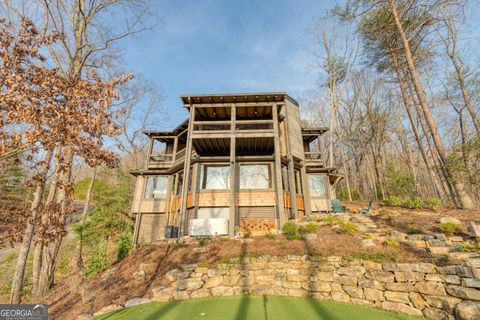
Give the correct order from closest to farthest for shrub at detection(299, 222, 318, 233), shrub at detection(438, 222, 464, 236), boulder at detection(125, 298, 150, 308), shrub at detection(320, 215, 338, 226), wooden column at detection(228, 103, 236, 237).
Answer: boulder at detection(125, 298, 150, 308) → shrub at detection(438, 222, 464, 236) → shrub at detection(299, 222, 318, 233) → shrub at detection(320, 215, 338, 226) → wooden column at detection(228, 103, 236, 237)

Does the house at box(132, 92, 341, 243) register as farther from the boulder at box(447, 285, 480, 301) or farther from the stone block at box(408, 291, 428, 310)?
the boulder at box(447, 285, 480, 301)

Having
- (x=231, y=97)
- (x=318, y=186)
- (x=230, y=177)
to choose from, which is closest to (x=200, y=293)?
(x=230, y=177)

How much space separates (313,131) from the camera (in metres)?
15.9

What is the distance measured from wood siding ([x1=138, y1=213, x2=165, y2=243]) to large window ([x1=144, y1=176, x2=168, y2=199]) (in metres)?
1.39

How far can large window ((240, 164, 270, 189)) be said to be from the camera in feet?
41.1

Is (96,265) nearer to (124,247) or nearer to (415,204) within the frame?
(124,247)

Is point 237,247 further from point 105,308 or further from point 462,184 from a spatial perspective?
point 462,184

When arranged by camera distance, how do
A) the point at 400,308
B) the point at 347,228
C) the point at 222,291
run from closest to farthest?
1. the point at 400,308
2. the point at 222,291
3. the point at 347,228

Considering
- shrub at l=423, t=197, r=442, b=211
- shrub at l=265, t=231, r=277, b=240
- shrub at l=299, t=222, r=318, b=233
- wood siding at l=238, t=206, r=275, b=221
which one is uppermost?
shrub at l=423, t=197, r=442, b=211

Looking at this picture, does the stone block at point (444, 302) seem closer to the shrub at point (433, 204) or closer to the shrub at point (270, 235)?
the shrub at point (270, 235)

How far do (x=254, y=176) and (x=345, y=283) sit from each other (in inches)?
288

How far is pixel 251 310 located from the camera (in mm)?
5523

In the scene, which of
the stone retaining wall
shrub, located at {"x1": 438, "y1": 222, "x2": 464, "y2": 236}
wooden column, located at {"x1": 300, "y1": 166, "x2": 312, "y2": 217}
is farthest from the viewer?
wooden column, located at {"x1": 300, "y1": 166, "x2": 312, "y2": 217}

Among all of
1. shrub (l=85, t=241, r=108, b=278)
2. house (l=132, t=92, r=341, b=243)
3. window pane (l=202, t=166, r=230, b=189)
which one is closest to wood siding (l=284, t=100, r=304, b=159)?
house (l=132, t=92, r=341, b=243)
